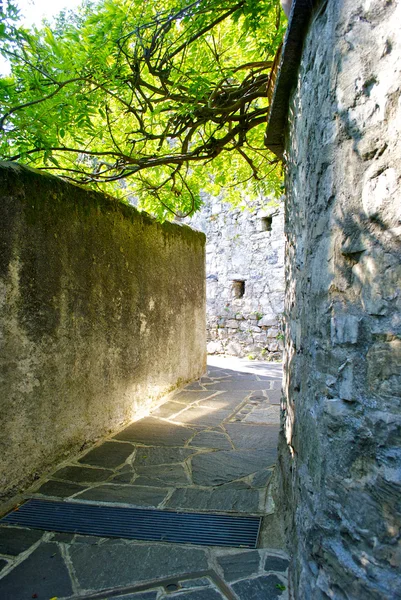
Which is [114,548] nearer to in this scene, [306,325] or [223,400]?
[306,325]

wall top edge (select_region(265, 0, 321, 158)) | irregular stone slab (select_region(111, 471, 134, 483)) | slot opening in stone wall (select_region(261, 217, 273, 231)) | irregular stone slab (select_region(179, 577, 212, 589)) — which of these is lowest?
irregular stone slab (select_region(179, 577, 212, 589))

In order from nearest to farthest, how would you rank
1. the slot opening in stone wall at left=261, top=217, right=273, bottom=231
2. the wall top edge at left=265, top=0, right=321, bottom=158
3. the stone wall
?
the wall top edge at left=265, top=0, right=321, bottom=158 → the stone wall → the slot opening in stone wall at left=261, top=217, right=273, bottom=231

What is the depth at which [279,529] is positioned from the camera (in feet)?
8.80

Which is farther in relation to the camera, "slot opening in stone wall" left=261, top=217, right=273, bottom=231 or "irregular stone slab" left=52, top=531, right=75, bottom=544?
"slot opening in stone wall" left=261, top=217, right=273, bottom=231

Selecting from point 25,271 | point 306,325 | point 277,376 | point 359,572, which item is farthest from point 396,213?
point 277,376

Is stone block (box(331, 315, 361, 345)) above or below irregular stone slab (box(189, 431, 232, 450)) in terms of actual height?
above

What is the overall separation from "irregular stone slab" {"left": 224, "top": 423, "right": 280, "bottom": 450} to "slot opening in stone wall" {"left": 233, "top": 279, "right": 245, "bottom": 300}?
6.38 metres

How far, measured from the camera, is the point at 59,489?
326cm

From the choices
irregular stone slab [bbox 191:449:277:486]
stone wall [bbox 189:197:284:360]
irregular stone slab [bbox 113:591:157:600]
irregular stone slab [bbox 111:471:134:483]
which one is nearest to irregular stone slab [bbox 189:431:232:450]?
irregular stone slab [bbox 191:449:277:486]

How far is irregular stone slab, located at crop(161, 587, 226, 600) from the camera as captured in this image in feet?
6.86

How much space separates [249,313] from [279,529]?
26.6 feet

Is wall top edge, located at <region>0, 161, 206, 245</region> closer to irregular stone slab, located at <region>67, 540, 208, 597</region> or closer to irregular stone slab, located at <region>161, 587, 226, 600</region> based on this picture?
irregular stone slab, located at <region>67, 540, 208, 597</region>

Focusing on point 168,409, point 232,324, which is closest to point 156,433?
point 168,409

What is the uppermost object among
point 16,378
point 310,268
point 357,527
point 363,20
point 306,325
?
point 363,20
